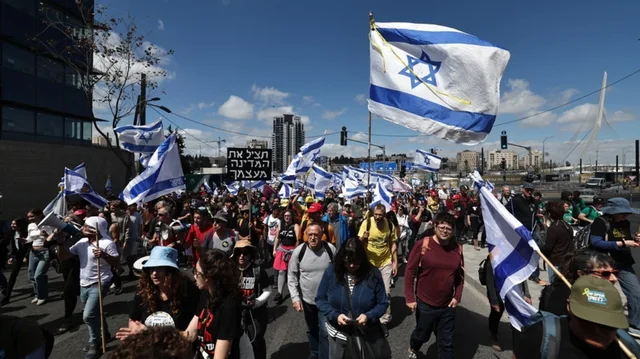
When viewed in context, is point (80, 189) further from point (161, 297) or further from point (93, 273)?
point (161, 297)

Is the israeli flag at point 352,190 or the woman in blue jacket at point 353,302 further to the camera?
the israeli flag at point 352,190

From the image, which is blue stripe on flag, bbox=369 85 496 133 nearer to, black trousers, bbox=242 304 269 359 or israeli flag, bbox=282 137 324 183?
black trousers, bbox=242 304 269 359

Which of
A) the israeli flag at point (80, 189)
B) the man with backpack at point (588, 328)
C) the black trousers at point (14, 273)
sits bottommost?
the black trousers at point (14, 273)

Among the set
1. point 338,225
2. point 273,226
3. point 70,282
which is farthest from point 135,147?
point 338,225

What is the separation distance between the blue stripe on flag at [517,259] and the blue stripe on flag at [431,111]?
1.61 m

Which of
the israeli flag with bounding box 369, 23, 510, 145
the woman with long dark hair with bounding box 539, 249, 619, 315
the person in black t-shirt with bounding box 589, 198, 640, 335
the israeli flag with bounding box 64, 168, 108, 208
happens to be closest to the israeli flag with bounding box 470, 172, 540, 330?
the woman with long dark hair with bounding box 539, 249, 619, 315

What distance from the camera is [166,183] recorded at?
631cm

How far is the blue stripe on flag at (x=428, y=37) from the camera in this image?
162 inches

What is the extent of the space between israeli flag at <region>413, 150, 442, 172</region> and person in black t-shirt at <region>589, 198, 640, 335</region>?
1358 centimetres

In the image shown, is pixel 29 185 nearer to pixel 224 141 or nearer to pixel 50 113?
pixel 50 113

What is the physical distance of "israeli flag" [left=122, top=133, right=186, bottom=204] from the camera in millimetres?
6027

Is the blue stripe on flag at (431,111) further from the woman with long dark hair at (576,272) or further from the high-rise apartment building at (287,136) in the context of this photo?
the high-rise apartment building at (287,136)

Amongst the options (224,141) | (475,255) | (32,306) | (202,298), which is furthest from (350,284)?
(224,141)

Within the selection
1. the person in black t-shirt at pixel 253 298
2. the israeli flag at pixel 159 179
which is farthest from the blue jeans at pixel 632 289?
the israeli flag at pixel 159 179
